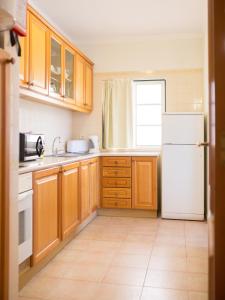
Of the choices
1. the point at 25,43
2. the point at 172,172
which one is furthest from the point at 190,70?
the point at 25,43

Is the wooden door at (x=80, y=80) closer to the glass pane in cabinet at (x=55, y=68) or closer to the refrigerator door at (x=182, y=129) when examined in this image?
the glass pane in cabinet at (x=55, y=68)

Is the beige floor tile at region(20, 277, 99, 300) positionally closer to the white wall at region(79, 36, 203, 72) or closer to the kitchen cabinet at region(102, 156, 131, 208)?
the kitchen cabinet at region(102, 156, 131, 208)

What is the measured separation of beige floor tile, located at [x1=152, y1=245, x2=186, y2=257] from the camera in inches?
116

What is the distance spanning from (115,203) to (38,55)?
2306 millimetres

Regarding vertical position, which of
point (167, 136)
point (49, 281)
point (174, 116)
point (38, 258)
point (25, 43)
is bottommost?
point (49, 281)

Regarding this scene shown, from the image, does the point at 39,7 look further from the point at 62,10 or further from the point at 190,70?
the point at 190,70

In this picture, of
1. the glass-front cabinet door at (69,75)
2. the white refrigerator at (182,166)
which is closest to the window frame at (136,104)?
the white refrigerator at (182,166)

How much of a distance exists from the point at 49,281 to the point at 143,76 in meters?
3.41

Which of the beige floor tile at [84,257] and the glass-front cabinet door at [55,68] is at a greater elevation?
the glass-front cabinet door at [55,68]

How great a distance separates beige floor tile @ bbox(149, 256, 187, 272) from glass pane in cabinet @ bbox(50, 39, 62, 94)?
6.73 feet

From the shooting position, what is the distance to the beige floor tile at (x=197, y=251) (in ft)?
9.58

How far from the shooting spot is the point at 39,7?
3.71 m

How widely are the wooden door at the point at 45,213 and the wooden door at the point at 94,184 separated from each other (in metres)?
1.17

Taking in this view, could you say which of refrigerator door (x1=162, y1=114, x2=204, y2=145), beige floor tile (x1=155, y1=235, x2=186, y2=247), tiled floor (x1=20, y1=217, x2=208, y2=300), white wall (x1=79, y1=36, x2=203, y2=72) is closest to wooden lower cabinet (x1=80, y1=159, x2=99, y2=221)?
tiled floor (x1=20, y1=217, x2=208, y2=300)
